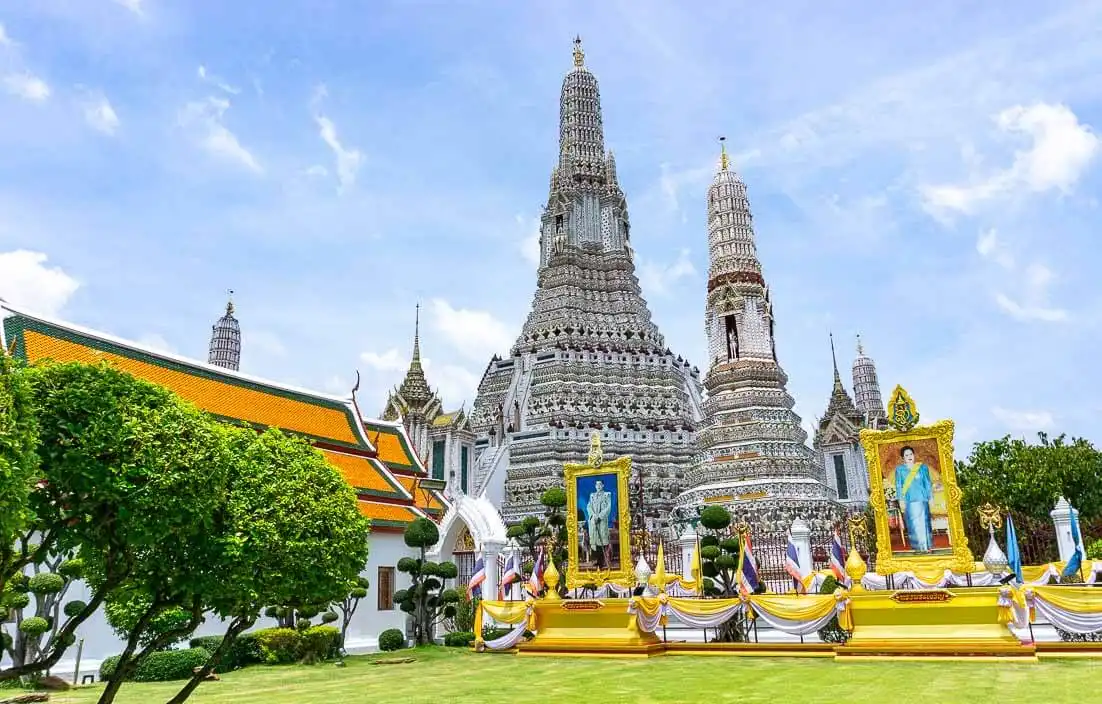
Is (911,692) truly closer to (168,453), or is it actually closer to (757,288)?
(168,453)

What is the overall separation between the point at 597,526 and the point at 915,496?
742 cm

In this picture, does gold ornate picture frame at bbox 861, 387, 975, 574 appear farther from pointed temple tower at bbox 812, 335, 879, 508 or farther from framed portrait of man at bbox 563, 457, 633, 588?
pointed temple tower at bbox 812, 335, 879, 508

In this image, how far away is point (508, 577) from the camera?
2044 centimetres

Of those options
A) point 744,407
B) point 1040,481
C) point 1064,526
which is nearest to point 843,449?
point 744,407

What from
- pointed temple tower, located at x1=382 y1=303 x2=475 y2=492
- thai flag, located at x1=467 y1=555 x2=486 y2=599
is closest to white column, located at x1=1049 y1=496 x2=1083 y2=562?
thai flag, located at x1=467 y1=555 x2=486 y2=599

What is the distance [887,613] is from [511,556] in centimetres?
1055

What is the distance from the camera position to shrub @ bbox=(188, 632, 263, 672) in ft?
55.3

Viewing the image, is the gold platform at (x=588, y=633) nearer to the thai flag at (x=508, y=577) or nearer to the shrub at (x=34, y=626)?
the thai flag at (x=508, y=577)

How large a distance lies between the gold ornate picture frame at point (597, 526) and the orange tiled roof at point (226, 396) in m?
9.31

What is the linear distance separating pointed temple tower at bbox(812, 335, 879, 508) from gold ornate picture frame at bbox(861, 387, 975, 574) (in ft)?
87.6

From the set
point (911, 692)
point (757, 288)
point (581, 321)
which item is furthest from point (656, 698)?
point (581, 321)

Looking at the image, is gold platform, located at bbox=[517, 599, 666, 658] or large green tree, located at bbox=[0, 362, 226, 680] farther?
gold platform, located at bbox=[517, 599, 666, 658]

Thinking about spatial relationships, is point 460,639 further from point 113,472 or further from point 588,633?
point 113,472

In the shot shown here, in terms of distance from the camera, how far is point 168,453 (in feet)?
25.7
